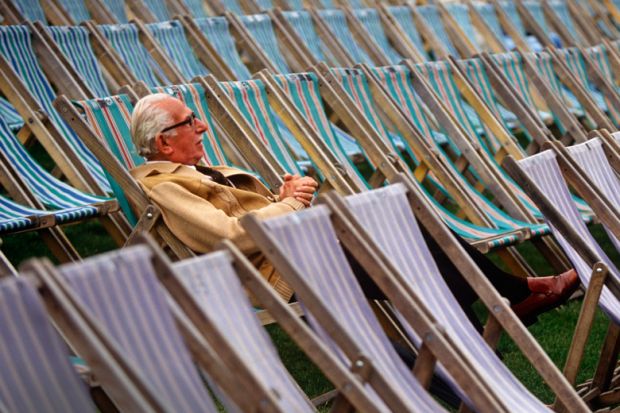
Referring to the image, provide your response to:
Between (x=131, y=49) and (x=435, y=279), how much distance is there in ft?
11.0

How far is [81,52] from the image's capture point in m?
5.53

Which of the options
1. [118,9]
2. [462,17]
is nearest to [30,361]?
[118,9]

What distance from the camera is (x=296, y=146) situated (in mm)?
5785

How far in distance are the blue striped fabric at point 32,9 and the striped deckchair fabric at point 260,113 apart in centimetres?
248

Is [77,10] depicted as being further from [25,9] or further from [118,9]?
[25,9]

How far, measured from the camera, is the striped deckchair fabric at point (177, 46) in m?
6.17

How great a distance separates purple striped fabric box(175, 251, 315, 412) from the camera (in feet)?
7.59

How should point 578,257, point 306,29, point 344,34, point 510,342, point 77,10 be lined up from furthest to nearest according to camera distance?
point 344,34
point 306,29
point 77,10
point 510,342
point 578,257

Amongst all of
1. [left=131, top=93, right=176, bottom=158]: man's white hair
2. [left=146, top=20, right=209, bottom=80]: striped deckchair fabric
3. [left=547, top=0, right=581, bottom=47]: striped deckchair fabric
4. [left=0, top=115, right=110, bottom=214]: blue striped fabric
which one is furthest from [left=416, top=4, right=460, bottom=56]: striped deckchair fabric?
[left=131, top=93, right=176, bottom=158]: man's white hair

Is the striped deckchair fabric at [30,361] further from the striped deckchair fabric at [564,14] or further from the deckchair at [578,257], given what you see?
the striped deckchair fabric at [564,14]

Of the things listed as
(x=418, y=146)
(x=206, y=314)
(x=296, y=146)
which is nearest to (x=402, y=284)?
(x=206, y=314)

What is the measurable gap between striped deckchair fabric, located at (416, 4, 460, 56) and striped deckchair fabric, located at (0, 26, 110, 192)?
12.7ft

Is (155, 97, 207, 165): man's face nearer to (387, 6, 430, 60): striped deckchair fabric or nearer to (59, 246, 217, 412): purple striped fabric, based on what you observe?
(59, 246, 217, 412): purple striped fabric

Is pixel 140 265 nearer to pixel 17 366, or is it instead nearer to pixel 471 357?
pixel 17 366
